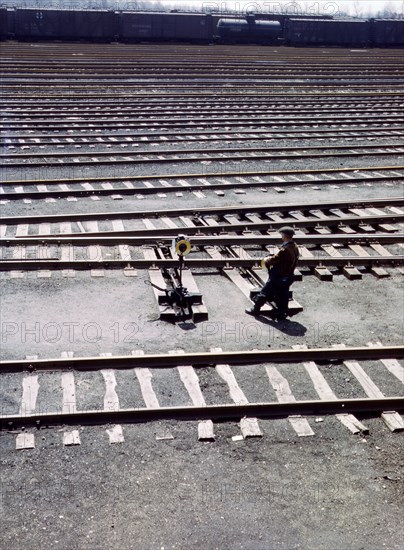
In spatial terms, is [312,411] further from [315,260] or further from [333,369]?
[315,260]

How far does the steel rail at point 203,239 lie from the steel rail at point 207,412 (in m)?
4.93

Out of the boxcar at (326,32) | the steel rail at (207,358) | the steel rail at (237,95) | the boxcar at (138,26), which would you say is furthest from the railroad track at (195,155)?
the boxcar at (326,32)

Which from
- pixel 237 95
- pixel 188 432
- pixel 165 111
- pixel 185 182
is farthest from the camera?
pixel 237 95

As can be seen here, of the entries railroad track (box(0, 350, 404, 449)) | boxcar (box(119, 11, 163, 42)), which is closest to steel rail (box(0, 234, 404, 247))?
railroad track (box(0, 350, 404, 449))

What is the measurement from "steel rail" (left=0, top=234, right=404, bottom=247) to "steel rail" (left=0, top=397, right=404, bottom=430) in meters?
4.93

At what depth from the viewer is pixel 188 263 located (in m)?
10.9

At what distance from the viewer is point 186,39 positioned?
48.6 m

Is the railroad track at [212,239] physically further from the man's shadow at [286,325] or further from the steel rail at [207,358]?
the steel rail at [207,358]

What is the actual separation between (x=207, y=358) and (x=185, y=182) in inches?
326

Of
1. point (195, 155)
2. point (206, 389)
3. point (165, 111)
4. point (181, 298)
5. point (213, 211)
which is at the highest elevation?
point (165, 111)

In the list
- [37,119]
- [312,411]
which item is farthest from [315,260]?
[37,119]

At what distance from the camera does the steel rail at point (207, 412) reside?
6773mm

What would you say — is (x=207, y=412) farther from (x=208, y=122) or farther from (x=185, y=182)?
(x=208, y=122)

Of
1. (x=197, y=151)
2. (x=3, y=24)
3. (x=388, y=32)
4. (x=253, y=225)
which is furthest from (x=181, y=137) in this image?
(x=388, y=32)
